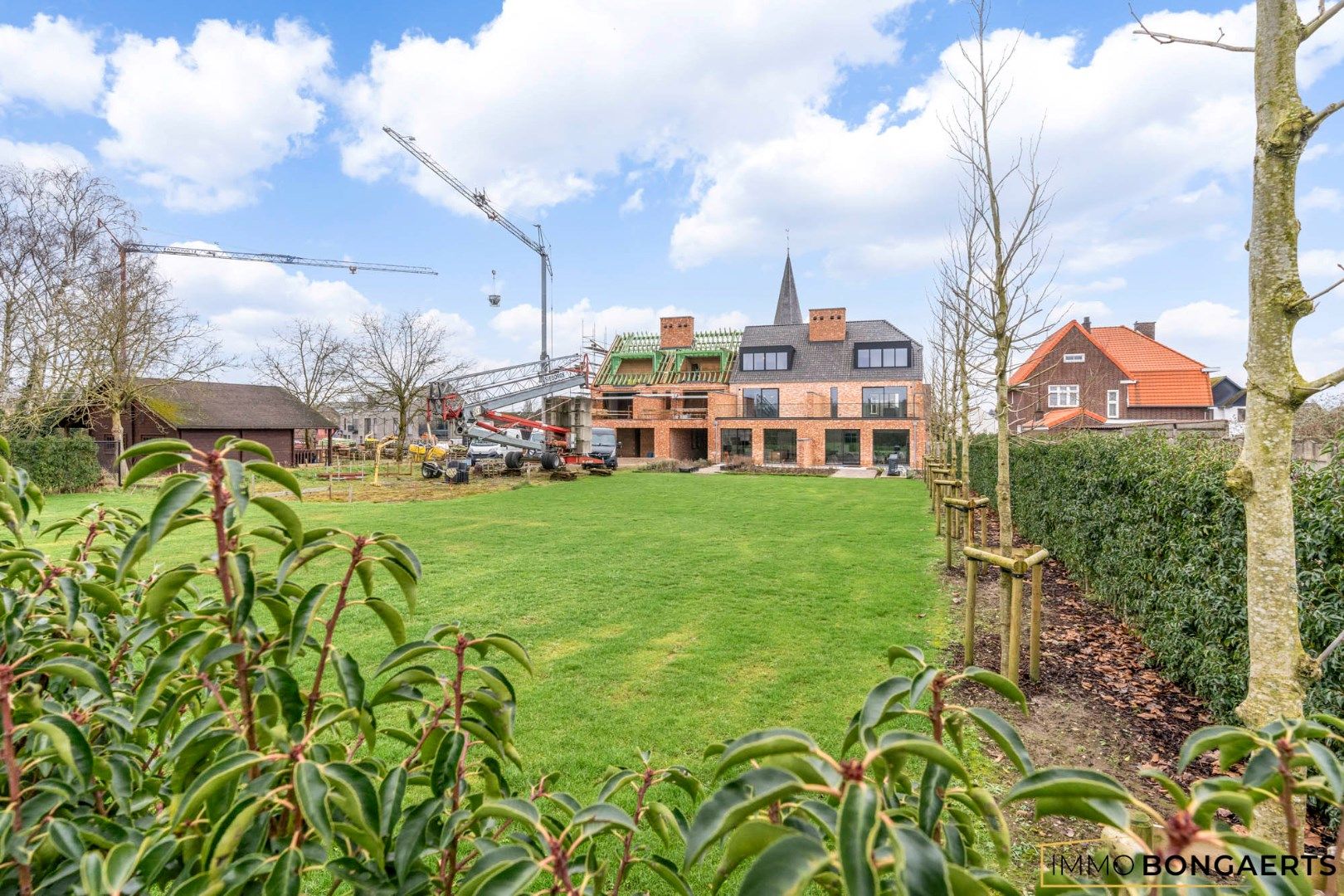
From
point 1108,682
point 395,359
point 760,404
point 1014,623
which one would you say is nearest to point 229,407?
point 395,359

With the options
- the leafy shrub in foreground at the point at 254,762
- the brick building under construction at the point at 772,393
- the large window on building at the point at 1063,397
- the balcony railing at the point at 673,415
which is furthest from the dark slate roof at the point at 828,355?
the leafy shrub in foreground at the point at 254,762

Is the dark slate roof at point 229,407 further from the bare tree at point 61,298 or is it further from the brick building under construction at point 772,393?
the brick building under construction at point 772,393

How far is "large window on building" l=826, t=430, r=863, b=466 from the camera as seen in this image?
34.1m

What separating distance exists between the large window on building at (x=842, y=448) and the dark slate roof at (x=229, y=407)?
2730cm

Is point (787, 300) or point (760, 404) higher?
point (787, 300)

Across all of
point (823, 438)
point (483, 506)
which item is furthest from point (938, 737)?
point (823, 438)

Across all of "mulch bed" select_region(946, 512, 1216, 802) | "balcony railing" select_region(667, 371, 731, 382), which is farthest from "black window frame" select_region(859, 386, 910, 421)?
"mulch bed" select_region(946, 512, 1216, 802)

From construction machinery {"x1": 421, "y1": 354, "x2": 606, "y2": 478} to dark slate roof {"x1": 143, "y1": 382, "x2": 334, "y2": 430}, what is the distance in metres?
11.5

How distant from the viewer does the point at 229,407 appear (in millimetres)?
31141

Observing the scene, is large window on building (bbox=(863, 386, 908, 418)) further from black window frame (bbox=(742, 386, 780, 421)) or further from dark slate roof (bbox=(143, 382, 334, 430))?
dark slate roof (bbox=(143, 382, 334, 430))

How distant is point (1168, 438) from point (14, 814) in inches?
316

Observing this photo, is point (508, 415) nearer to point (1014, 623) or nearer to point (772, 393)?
point (772, 393)

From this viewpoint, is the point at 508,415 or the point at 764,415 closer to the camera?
the point at 508,415

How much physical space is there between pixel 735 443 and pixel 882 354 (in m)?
9.62
